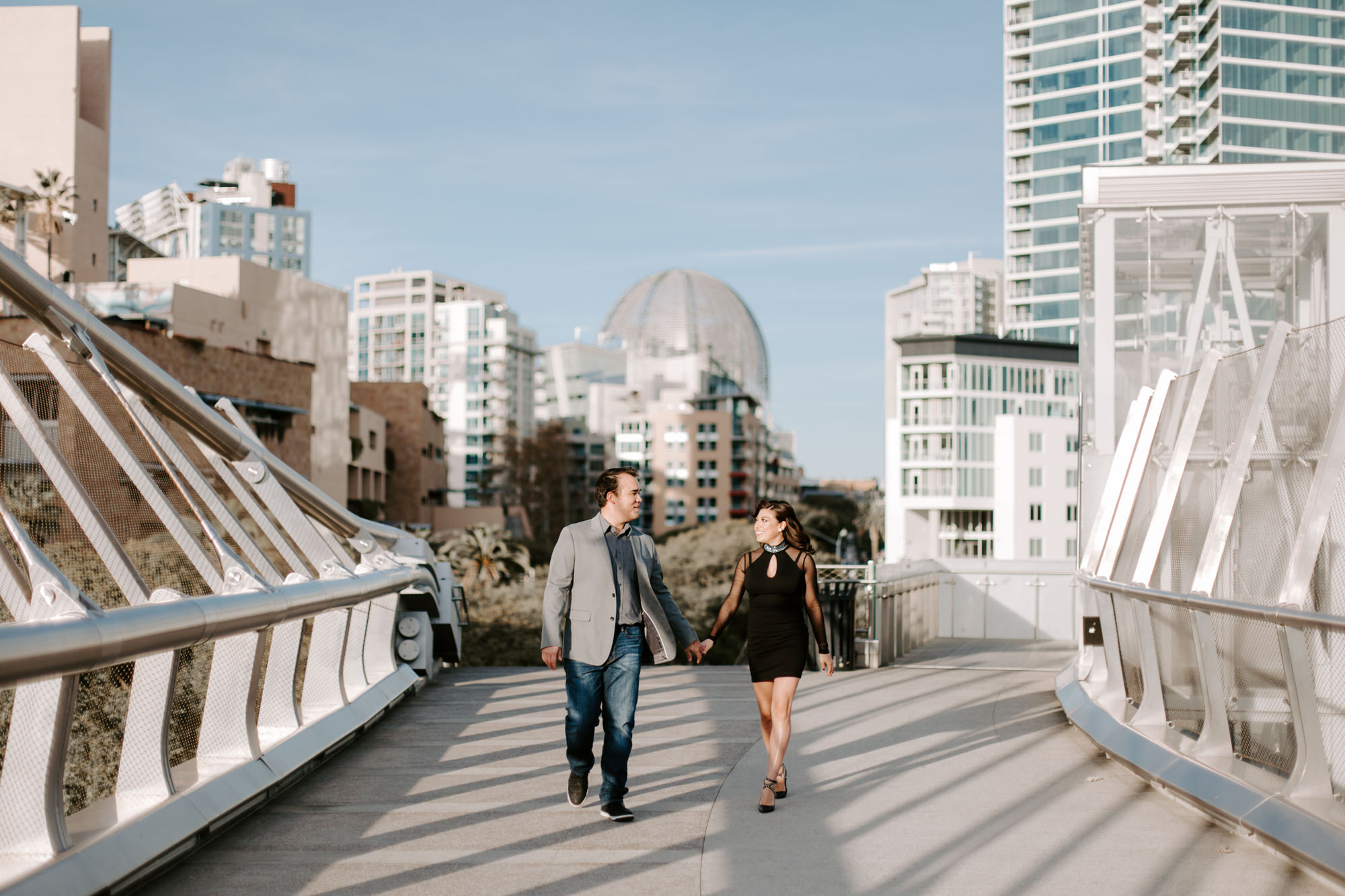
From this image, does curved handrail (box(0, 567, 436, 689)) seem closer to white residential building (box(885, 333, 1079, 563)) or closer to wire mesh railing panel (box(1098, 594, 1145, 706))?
wire mesh railing panel (box(1098, 594, 1145, 706))

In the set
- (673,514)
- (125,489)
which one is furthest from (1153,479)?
(673,514)

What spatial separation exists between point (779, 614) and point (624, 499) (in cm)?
115

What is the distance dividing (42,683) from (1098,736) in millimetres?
6563

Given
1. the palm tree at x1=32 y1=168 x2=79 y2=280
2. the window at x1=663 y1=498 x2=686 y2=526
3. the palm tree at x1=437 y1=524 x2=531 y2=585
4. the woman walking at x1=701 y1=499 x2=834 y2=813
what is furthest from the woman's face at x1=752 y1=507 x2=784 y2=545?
the window at x1=663 y1=498 x2=686 y2=526

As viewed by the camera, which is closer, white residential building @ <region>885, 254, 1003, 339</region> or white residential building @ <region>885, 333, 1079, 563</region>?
white residential building @ <region>885, 333, 1079, 563</region>

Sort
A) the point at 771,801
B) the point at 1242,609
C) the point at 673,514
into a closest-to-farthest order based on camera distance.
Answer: the point at 1242,609 → the point at 771,801 → the point at 673,514

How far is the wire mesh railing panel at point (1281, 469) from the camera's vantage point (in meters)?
6.02

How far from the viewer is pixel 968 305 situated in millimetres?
165750

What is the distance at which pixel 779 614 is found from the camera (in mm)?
7160

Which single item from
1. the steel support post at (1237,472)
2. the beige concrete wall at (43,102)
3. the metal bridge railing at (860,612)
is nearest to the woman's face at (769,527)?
the steel support post at (1237,472)

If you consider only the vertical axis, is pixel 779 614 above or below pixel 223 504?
below

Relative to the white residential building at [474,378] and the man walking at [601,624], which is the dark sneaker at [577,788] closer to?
the man walking at [601,624]

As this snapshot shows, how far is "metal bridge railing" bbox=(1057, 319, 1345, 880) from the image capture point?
533cm

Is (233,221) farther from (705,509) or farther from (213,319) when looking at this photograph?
(213,319)
